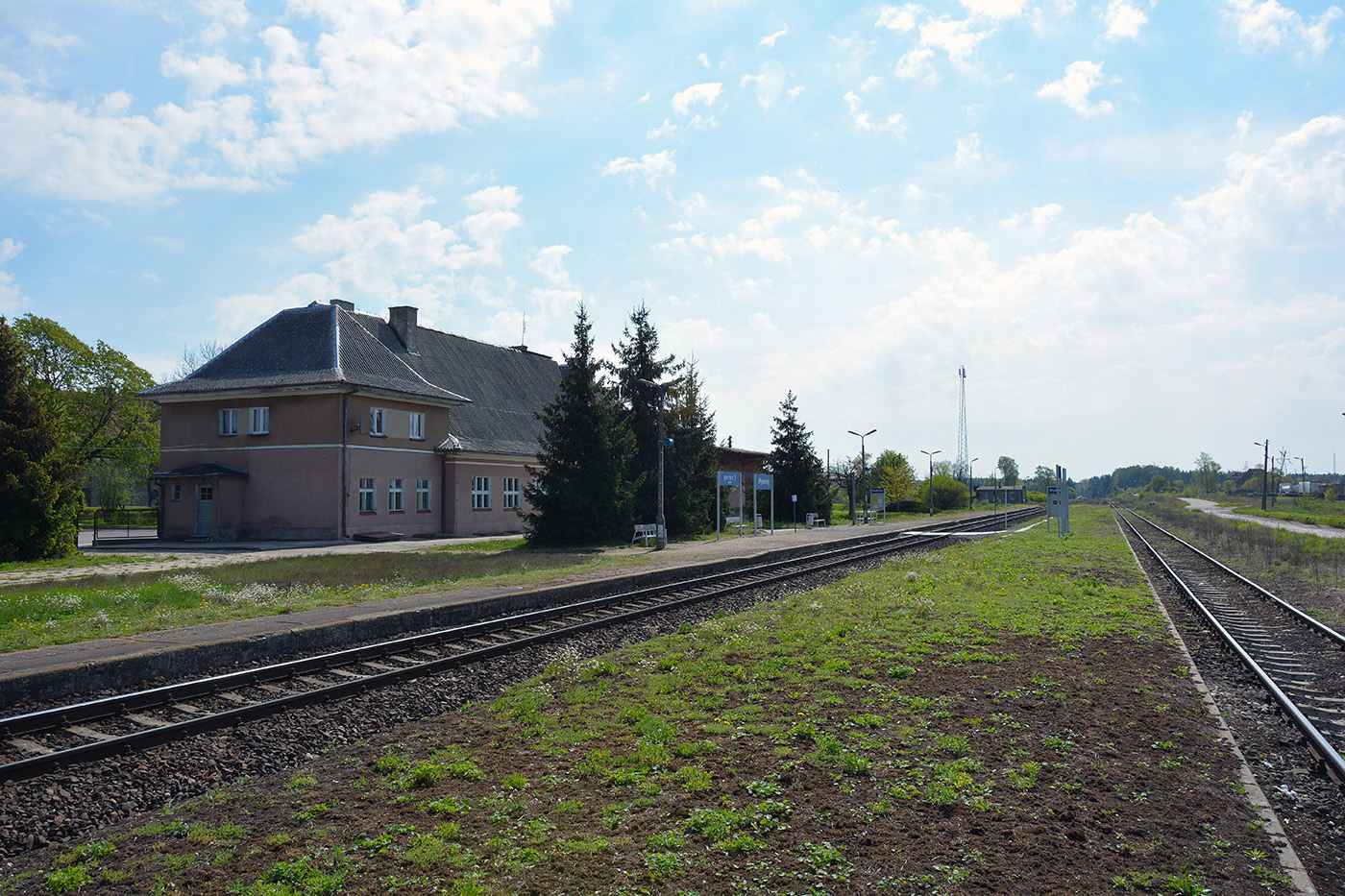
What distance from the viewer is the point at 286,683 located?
355 inches

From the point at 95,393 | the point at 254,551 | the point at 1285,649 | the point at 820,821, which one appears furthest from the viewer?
the point at 95,393

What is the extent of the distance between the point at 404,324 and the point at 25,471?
22.3m

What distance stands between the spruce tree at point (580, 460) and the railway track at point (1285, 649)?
1849 centimetres

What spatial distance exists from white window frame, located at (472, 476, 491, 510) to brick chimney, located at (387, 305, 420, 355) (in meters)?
8.33

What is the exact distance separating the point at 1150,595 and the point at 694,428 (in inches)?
905

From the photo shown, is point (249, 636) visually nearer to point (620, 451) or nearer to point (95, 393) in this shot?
point (620, 451)

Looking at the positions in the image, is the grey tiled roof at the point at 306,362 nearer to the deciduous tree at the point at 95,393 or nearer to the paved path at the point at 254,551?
the paved path at the point at 254,551

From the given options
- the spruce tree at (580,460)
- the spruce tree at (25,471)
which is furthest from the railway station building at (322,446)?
the spruce tree at (25,471)

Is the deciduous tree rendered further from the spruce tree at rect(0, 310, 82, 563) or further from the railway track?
the railway track

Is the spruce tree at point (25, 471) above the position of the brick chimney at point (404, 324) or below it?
below

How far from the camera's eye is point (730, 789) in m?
5.48

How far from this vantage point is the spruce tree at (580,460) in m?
29.6

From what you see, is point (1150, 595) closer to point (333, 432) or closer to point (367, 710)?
point (367, 710)

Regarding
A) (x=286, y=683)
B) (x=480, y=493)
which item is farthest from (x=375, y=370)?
(x=286, y=683)
